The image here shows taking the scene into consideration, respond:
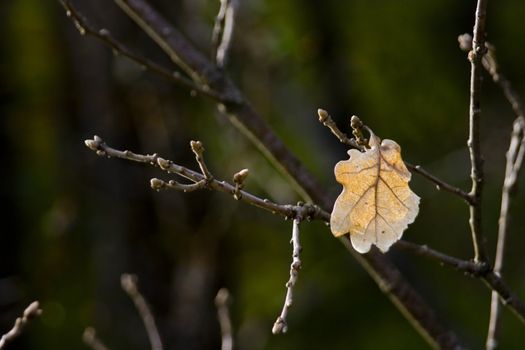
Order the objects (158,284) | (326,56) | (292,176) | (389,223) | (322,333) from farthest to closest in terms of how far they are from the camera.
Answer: (322,333) < (326,56) < (158,284) < (292,176) < (389,223)

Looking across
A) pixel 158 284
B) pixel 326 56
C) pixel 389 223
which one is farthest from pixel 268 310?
pixel 389 223

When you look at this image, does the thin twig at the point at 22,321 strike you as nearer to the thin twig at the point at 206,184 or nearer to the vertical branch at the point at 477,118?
the thin twig at the point at 206,184

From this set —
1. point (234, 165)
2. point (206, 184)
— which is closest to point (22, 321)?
point (206, 184)

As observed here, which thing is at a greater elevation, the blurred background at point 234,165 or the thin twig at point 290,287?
the blurred background at point 234,165

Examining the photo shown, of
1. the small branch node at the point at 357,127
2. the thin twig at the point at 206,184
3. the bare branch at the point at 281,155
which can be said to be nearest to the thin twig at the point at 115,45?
the bare branch at the point at 281,155

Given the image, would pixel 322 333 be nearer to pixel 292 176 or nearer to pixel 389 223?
pixel 292 176

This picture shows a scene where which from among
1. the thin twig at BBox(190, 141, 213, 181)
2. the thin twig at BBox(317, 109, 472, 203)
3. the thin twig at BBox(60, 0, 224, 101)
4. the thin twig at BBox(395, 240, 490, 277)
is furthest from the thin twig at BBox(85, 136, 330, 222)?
the thin twig at BBox(60, 0, 224, 101)

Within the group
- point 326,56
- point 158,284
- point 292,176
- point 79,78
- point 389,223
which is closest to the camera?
point 389,223
